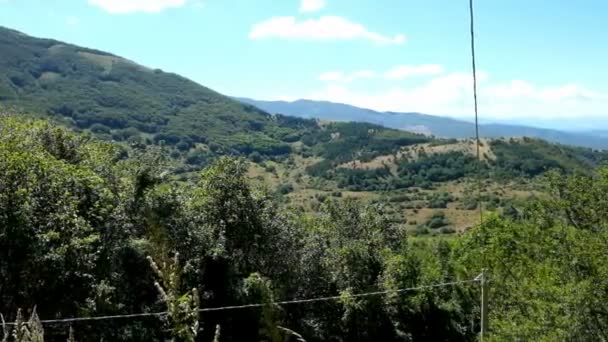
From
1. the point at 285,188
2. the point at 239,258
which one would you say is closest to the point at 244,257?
the point at 239,258

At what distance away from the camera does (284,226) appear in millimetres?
26000

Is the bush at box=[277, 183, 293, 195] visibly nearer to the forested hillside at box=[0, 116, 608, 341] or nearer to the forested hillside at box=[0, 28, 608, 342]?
the forested hillside at box=[0, 28, 608, 342]

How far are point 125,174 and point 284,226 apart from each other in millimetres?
7500

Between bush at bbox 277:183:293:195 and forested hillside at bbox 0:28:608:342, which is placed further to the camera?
bush at bbox 277:183:293:195

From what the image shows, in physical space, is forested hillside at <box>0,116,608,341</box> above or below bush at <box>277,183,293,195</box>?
above

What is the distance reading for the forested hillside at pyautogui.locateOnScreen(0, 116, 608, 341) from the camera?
17625mm

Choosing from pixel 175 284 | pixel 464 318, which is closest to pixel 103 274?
pixel 175 284

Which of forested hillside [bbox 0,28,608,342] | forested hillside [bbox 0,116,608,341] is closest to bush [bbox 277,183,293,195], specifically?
forested hillside [bbox 0,28,608,342]

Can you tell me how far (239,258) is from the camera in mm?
25016

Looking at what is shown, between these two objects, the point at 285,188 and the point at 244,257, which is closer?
the point at 244,257

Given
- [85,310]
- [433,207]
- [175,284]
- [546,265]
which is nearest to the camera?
[175,284]

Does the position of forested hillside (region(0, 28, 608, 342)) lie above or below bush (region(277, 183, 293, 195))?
above

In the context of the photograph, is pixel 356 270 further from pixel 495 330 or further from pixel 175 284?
pixel 175 284

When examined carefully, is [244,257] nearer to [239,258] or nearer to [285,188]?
[239,258]
